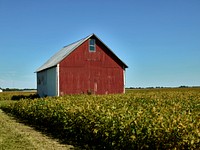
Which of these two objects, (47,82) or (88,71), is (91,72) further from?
(47,82)

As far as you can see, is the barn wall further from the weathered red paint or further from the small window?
the small window

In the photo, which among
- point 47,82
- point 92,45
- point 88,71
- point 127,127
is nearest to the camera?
point 127,127

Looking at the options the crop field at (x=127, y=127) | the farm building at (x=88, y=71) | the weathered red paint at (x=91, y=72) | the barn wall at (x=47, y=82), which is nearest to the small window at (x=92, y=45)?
the farm building at (x=88, y=71)

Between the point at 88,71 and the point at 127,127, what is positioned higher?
the point at 88,71

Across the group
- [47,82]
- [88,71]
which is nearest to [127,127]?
[88,71]

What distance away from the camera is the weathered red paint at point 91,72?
34.1 m

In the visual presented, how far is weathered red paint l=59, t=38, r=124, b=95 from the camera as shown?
112 ft

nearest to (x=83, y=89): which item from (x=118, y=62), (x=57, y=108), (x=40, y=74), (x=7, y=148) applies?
(x=118, y=62)

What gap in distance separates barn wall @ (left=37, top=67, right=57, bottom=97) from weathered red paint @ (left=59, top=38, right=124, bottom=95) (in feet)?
3.68

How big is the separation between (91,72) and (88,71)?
330 millimetres

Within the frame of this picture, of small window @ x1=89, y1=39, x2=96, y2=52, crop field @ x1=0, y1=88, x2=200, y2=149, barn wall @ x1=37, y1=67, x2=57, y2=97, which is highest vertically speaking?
small window @ x1=89, y1=39, x2=96, y2=52

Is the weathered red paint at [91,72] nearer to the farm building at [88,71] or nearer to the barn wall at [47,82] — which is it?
the farm building at [88,71]

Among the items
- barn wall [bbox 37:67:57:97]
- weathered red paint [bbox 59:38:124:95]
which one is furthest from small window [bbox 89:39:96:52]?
barn wall [bbox 37:67:57:97]

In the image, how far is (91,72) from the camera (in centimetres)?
3500
